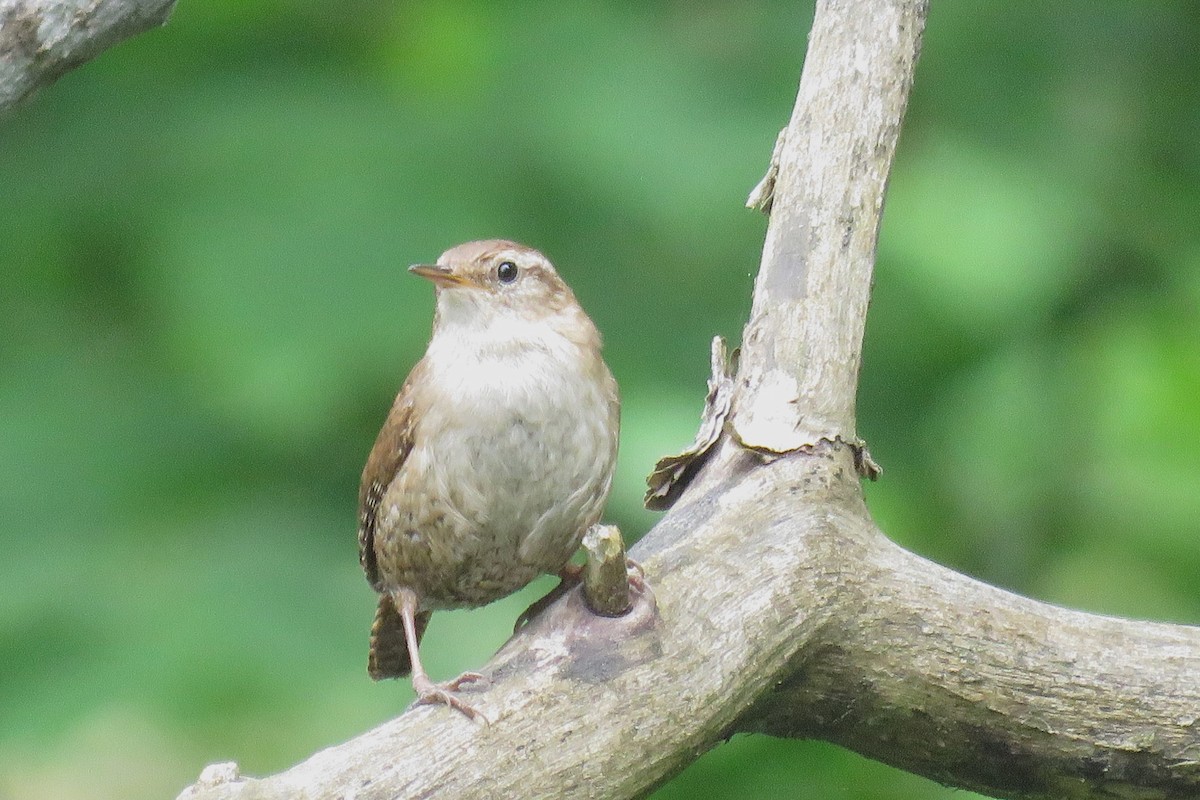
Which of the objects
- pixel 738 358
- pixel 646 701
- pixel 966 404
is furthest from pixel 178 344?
pixel 966 404

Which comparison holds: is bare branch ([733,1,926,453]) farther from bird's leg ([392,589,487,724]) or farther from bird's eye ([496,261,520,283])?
bird's leg ([392,589,487,724])

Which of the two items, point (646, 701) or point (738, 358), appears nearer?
point (646, 701)

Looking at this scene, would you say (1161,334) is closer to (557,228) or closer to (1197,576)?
(1197,576)

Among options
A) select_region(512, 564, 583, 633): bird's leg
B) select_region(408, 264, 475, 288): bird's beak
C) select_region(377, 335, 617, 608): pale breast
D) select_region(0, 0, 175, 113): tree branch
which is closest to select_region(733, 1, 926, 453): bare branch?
select_region(377, 335, 617, 608): pale breast

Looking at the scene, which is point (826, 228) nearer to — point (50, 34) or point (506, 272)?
point (506, 272)

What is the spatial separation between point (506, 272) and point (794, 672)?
4.16 feet

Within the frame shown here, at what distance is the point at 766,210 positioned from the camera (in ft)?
13.2

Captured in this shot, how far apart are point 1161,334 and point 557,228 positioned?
2180 mm

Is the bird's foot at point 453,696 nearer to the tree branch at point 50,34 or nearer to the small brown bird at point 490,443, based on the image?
the small brown bird at point 490,443

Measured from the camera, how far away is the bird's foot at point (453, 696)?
3023 millimetres

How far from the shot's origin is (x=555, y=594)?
3.72 meters

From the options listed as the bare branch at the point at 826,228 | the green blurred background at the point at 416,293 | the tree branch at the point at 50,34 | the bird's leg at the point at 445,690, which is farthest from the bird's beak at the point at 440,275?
the tree branch at the point at 50,34

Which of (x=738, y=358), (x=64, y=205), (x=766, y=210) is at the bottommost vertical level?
(x=738, y=358)

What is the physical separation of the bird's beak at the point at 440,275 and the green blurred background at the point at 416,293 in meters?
0.30
